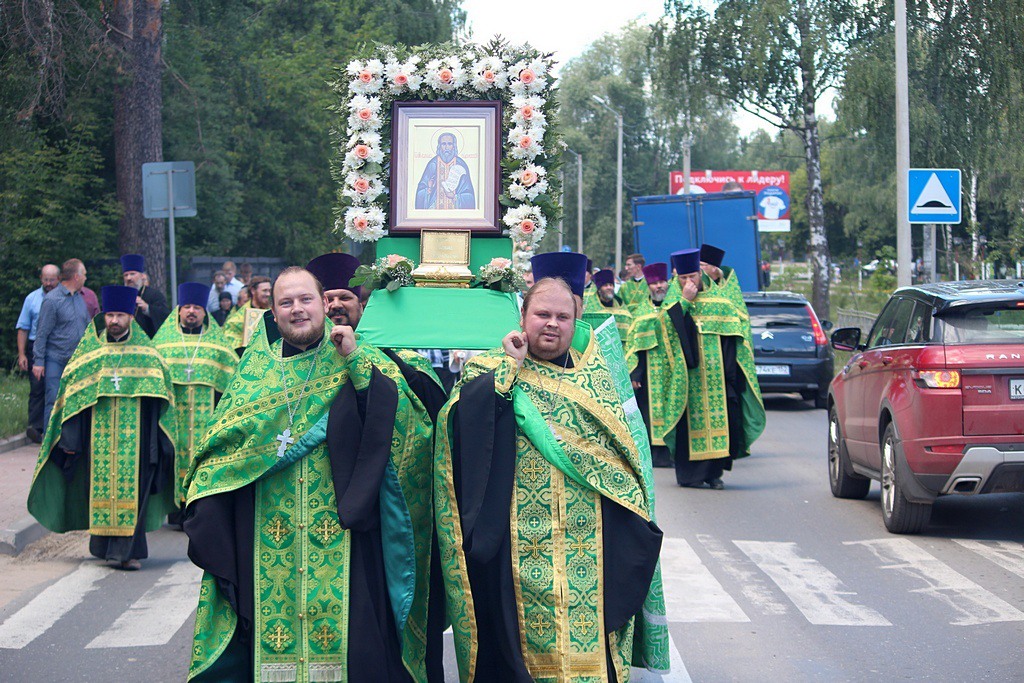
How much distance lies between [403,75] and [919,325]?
14.4 ft

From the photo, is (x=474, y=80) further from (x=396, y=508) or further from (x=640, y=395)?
(x=640, y=395)

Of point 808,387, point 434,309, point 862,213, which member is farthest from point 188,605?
point 862,213

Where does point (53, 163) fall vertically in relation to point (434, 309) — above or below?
above

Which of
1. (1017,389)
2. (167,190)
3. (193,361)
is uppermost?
(167,190)

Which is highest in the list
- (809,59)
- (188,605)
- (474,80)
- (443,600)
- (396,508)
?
(809,59)

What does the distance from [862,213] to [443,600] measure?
176 ft

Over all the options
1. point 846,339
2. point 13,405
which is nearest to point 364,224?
point 846,339

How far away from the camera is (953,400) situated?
9.29m

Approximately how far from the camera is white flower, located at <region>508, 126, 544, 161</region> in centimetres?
769

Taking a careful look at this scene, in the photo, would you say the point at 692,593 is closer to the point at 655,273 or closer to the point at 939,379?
the point at 939,379

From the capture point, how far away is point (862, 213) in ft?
186

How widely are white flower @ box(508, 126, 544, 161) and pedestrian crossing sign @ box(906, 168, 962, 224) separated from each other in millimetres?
11455

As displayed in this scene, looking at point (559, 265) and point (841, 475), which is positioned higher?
point (559, 265)

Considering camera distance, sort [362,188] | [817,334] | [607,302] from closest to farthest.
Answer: [362,188]
[607,302]
[817,334]
